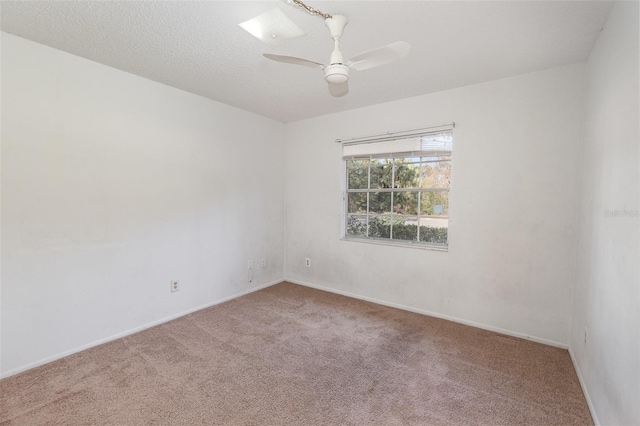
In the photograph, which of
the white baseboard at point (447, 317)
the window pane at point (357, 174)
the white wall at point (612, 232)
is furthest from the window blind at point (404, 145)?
the white baseboard at point (447, 317)

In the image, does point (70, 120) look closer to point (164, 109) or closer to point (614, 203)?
point (164, 109)

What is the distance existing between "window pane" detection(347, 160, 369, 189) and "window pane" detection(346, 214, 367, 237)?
0.42 meters

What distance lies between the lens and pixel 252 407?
6.11ft

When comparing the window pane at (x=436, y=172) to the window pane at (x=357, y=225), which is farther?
the window pane at (x=357, y=225)

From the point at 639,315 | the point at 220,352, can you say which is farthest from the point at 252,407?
the point at 639,315

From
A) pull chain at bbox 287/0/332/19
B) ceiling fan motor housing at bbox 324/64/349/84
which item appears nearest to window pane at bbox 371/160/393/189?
ceiling fan motor housing at bbox 324/64/349/84

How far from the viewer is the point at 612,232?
1.66 metres

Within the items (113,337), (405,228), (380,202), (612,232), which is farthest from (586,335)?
(113,337)

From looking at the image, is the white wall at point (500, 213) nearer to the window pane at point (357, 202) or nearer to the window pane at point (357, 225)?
the window pane at point (357, 225)

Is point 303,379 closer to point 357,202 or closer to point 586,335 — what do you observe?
point 586,335

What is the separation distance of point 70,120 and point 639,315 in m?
3.82

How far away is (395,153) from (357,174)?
0.62 metres

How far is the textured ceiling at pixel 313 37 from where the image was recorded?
179 cm

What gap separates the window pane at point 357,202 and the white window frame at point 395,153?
1.3 inches
